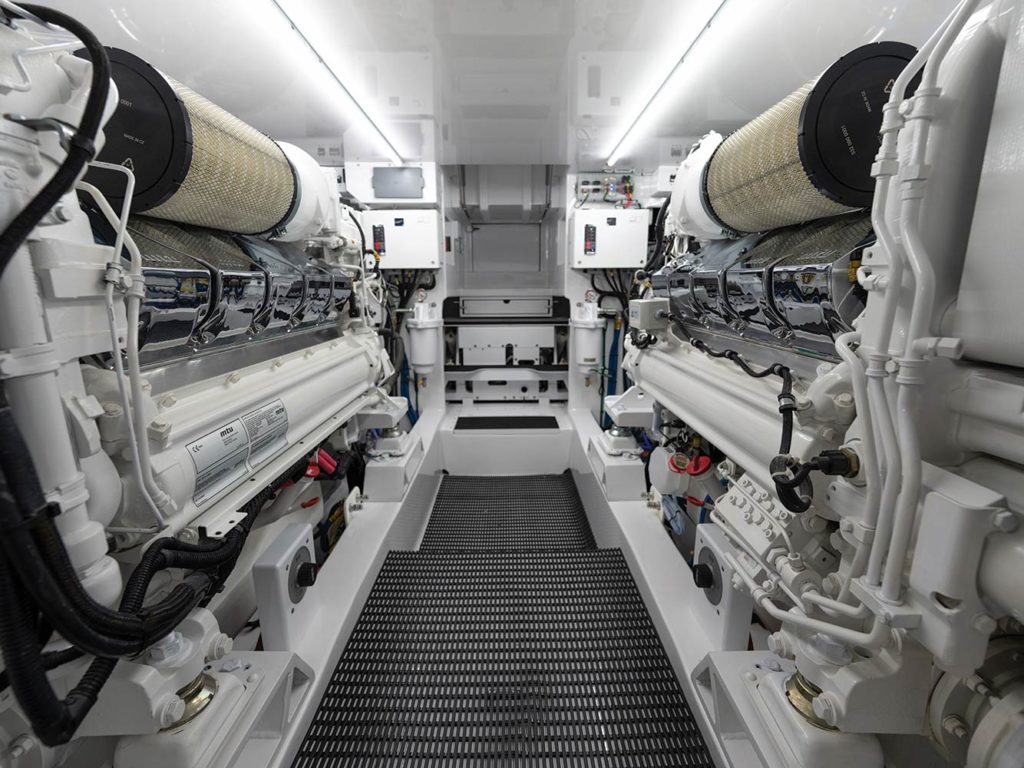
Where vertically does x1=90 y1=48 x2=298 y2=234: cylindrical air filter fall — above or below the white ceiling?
below

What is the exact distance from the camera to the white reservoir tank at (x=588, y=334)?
5.25 meters

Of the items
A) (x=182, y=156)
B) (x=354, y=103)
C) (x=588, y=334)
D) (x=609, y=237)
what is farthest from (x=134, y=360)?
(x=609, y=237)

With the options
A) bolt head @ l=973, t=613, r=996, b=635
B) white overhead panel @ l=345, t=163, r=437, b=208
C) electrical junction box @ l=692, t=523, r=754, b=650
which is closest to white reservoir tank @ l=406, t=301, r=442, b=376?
white overhead panel @ l=345, t=163, r=437, b=208

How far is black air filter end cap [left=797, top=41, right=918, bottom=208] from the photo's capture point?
4.71ft

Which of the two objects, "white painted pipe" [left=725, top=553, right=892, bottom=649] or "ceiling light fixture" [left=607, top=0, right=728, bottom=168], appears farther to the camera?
"ceiling light fixture" [left=607, top=0, right=728, bottom=168]

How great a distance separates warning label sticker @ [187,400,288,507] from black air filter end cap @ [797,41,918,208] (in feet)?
7.07

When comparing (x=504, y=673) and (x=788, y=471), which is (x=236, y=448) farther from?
(x=788, y=471)

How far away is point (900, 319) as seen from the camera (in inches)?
40.4

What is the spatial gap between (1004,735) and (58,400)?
1.95 meters

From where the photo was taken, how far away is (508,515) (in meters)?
4.19

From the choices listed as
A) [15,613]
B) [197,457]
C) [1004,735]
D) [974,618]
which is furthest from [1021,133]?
[197,457]

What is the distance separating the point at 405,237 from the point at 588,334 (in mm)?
2261

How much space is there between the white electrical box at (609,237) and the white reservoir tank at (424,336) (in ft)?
5.65

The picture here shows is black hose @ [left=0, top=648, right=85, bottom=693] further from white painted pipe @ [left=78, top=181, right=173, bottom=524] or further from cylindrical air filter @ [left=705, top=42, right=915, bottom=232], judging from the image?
cylindrical air filter @ [left=705, top=42, right=915, bottom=232]
